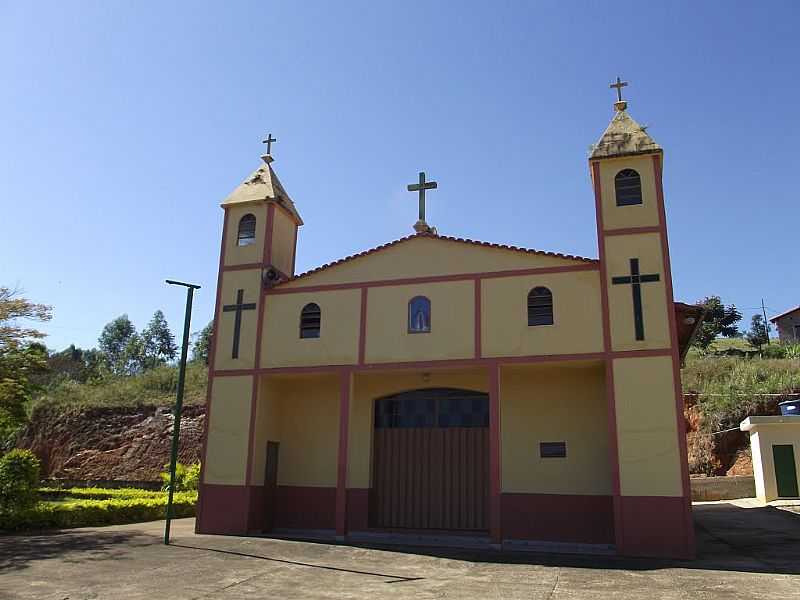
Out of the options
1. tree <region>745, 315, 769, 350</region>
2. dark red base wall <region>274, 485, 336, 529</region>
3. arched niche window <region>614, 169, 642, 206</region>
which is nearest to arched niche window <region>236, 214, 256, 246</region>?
dark red base wall <region>274, 485, 336, 529</region>

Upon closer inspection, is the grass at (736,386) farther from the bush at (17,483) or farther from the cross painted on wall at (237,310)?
the bush at (17,483)

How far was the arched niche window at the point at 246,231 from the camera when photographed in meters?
17.9

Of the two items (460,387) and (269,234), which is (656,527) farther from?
(269,234)

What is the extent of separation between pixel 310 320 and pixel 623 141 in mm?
8724

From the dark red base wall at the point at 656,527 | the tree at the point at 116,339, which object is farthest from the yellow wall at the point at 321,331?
the tree at the point at 116,339

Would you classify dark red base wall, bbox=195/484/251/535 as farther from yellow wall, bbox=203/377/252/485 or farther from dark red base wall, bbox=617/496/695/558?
dark red base wall, bbox=617/496/695/558

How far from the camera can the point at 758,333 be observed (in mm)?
64188

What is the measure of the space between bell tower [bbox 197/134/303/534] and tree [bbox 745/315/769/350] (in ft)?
164

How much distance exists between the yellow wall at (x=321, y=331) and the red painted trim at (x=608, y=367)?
5.77 meters

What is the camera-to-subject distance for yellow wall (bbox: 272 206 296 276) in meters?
18.1

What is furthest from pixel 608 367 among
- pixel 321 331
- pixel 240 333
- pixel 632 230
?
pixel 240 333

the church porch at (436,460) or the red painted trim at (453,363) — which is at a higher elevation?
the red painted trim at (453,363)

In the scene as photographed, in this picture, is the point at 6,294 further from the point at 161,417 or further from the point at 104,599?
the point at 161,417

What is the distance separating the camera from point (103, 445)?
1422 inches
